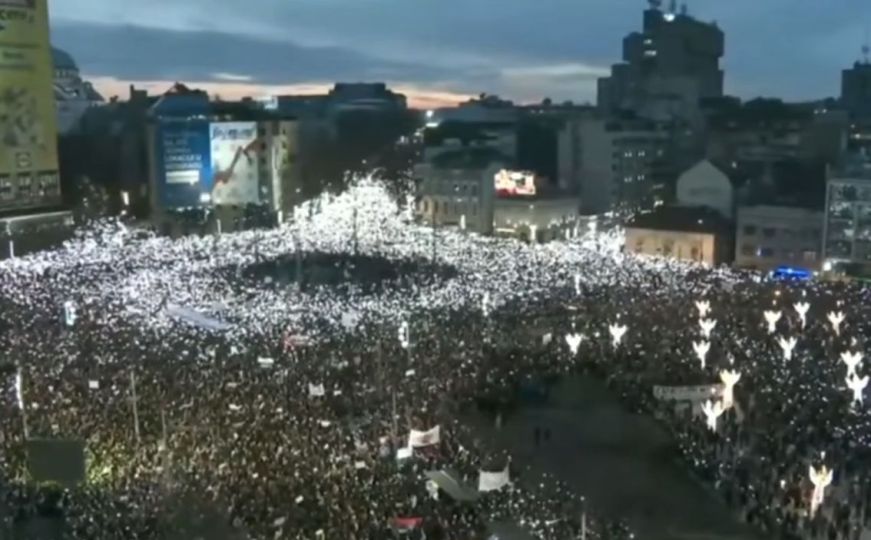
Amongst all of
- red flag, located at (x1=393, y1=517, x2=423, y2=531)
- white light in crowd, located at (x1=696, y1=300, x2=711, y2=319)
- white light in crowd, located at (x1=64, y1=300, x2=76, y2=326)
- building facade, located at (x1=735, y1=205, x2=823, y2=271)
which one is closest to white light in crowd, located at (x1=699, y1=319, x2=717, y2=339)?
white light in crowd, located at (x1=696, y1=300, x2=711, y2=319)

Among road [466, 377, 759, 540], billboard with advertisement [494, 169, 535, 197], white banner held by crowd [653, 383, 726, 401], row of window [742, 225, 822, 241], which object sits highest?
billboard with advertisement [494, 169, 535, 197]

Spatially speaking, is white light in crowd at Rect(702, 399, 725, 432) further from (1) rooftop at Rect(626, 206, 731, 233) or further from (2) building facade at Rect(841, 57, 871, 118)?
(2) building facade at Rect(841, 57, 871, 118)

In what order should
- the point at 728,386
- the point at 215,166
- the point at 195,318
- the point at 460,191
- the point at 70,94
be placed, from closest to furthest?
the point at 728,386 < the point at 195,318 < the point at 215,166 < the point at 460,191 < the point at 70,94

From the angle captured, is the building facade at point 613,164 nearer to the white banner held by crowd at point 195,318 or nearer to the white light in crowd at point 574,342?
the white light in crowd at point 574,342

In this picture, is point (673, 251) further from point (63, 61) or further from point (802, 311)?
point (63, 61)

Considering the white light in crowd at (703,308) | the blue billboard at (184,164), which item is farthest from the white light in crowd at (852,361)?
the blue billboard at (184,164)

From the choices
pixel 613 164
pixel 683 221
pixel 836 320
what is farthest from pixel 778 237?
pixel 613 164
